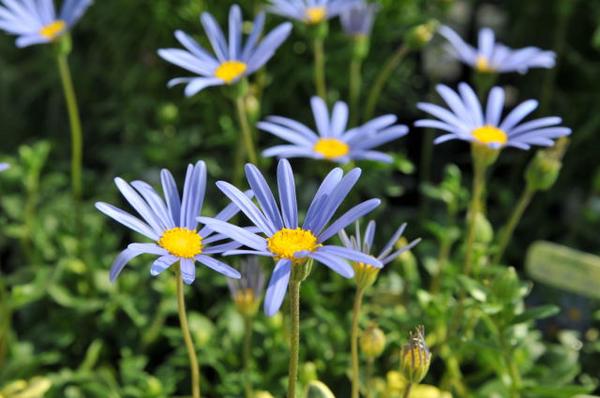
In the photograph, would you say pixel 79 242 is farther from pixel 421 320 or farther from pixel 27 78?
pixel 27 78

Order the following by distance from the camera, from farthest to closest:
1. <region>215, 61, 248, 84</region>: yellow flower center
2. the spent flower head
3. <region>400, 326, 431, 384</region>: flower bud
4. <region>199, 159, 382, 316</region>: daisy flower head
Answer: <region>215, 61, 248, 84</region>: yellow flower center → the spent flower head → <region>400, 326, 431, 384</region>: flower bud → <region>199, 159, 382, 316</region>: daisy flower head

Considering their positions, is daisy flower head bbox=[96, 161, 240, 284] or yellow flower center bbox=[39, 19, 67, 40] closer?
daisy flower head bbox=[96, 161, 240, 284]

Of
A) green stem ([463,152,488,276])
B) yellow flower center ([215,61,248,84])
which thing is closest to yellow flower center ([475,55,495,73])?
green stem ([463,152,488,276])

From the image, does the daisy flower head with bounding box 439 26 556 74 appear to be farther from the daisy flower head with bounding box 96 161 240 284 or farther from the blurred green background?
the daisy flower head with bounding box 96 161 240 284

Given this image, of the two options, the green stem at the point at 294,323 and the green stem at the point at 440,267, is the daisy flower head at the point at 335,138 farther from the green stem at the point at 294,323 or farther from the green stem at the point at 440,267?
the green stem at the point at 294,323

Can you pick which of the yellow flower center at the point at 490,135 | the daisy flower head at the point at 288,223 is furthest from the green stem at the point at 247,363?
the yellow flower center at the point at 490,135

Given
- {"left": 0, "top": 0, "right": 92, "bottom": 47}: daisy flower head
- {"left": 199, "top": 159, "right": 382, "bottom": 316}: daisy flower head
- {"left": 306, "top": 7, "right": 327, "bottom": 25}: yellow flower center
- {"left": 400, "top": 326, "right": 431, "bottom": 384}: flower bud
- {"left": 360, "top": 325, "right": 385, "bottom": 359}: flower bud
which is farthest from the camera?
{"left": 306, "top": 7, "right": 327, "bottom": 25}: yellow flower center

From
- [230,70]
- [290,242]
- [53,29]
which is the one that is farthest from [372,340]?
[53,29]

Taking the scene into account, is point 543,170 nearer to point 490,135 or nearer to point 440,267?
point 490,135
